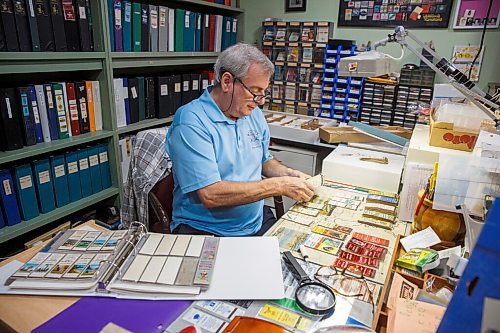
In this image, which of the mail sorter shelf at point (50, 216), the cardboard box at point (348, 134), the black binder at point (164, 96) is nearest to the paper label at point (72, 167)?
the mail sorter shelf at point (50, 216)

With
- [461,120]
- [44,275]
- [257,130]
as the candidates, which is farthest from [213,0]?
[44,275]

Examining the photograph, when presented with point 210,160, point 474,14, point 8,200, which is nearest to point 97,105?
point 8,200

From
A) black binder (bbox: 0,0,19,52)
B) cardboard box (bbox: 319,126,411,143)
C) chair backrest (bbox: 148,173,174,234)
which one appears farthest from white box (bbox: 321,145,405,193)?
black binder (bbox: 0,0,19,52)

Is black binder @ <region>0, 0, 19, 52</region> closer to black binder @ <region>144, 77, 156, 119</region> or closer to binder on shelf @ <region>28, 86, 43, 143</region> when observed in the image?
binder on shelf @ <region>28, 86, 43, 143</region>

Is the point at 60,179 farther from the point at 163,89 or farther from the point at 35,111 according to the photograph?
the point at 163,89

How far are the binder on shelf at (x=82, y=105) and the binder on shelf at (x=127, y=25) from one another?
0.41 m

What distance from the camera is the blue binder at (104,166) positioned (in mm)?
2212

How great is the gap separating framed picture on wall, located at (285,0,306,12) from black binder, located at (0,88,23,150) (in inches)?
85.8

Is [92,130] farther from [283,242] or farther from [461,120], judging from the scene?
[461,120]

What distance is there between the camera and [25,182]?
1.82m

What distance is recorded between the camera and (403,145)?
76.3 inches

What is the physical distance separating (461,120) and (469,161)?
554mm

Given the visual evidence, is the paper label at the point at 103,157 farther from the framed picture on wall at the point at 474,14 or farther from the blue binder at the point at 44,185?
the framed picture on wall at the point at 474,14

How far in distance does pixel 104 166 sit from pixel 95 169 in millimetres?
70
